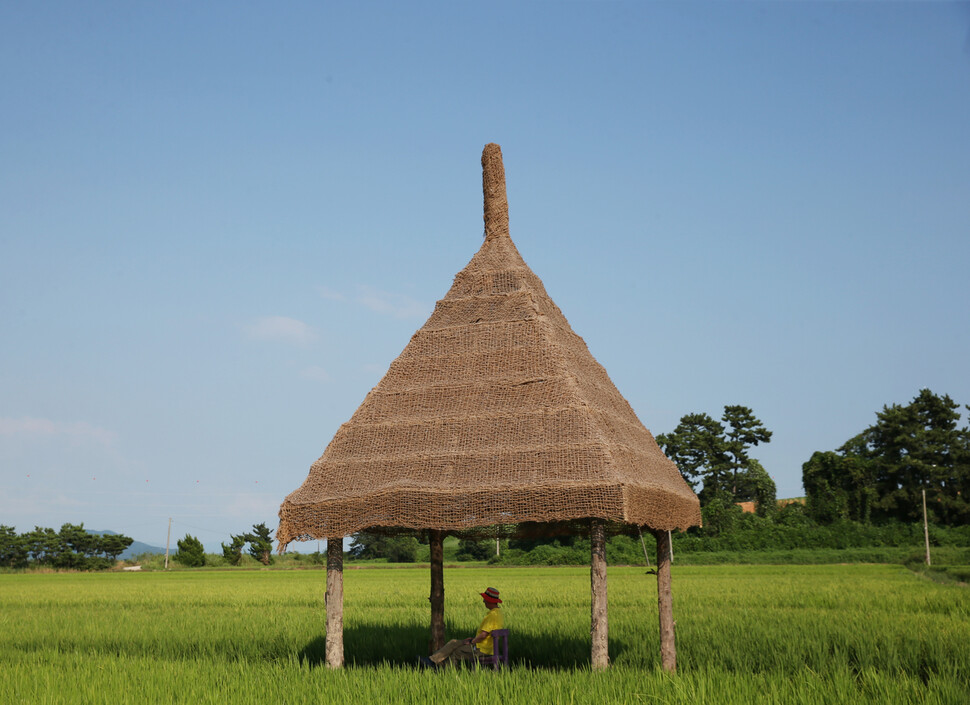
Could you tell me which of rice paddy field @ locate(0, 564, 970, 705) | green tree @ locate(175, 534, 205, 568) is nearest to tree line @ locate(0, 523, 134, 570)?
green tree @ locate(175, 534, 205, 568)

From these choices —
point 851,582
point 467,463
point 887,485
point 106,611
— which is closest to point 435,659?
point 467,463

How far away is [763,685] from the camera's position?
689 cm

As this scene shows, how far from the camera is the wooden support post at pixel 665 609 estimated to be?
8.30m

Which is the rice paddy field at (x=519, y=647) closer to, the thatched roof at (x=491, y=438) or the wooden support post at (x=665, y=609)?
the wooden support post at (x=665, y=609)

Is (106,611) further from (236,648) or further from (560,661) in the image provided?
(560,661)

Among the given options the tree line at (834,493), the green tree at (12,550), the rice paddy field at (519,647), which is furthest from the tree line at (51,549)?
the rice paddy field at (519,647)

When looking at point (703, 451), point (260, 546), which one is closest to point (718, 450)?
point (703, 451)

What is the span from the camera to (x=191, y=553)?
4962cm

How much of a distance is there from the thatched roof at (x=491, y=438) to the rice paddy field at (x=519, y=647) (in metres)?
1.40

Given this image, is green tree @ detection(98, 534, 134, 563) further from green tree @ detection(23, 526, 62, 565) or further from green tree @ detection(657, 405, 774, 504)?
green tree @ detection(657, 405, 774, 504)

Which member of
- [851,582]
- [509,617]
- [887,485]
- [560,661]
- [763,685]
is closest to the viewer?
[763,685]

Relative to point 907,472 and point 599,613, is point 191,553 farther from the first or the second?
point 599,613

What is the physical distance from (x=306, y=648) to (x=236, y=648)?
1079 mm

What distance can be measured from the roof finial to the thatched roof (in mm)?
47
